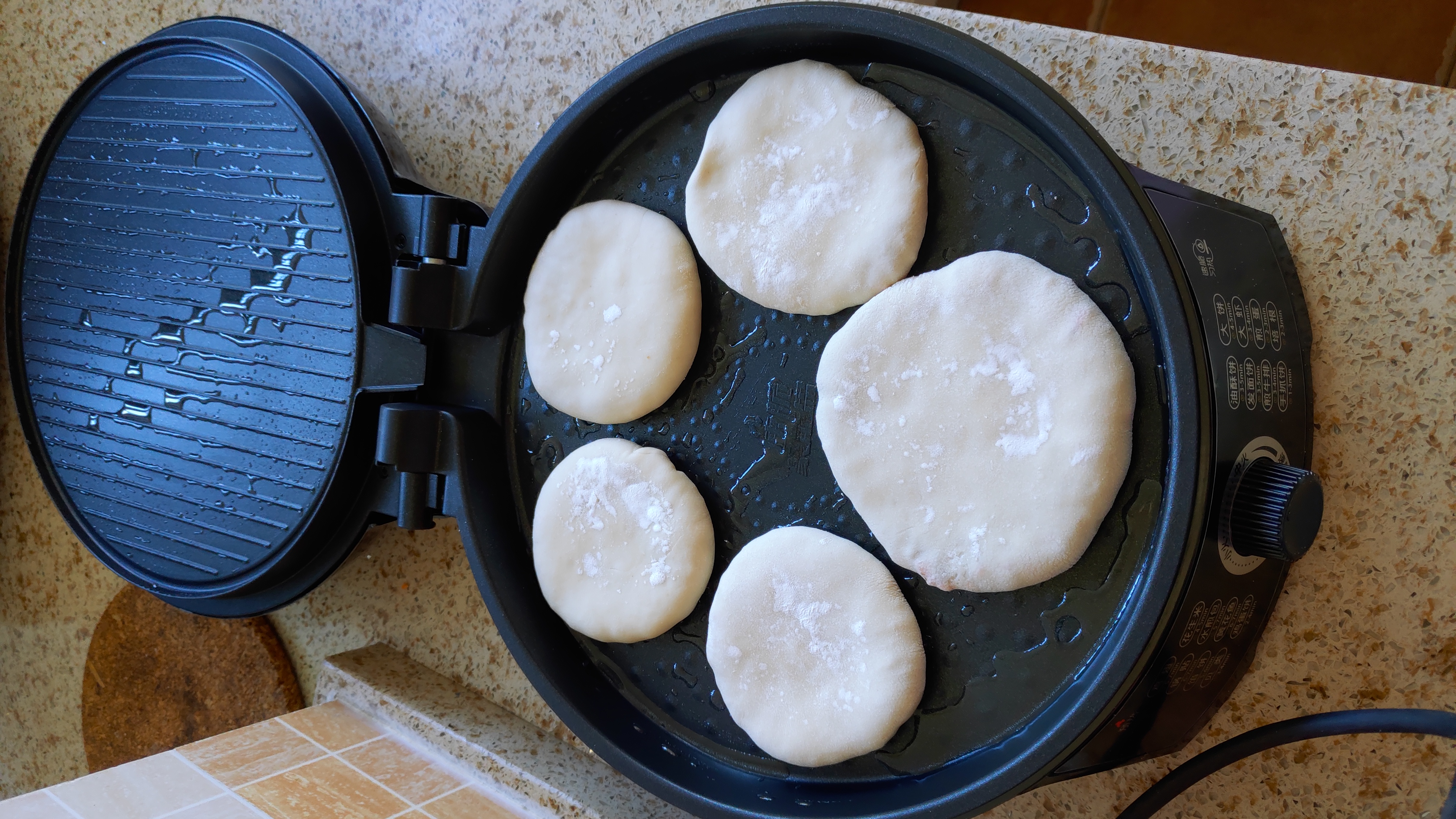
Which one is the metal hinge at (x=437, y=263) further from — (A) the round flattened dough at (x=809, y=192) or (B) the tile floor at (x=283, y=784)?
(B) the tile floor at (x=283, y=784)

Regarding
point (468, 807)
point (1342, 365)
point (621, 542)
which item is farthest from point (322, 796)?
point (1342, 365)

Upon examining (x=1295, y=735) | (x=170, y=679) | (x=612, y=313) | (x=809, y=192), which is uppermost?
(x=809, y=192)

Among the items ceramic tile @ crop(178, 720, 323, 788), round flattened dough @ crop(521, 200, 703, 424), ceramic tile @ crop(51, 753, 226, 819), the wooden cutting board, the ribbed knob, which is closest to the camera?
the ribbed knob

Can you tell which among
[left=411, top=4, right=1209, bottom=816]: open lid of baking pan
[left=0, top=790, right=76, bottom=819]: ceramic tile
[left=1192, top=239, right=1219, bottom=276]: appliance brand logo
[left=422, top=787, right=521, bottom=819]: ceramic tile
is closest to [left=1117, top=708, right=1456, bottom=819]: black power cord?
[left=411, top=4, right=1209, bottom=816]: open lid of baking pan

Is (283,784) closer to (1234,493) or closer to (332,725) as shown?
(332,725)

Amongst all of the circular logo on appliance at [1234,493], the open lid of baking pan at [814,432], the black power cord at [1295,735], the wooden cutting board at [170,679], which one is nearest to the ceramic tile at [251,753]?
the wooden cutting board at [170,679]

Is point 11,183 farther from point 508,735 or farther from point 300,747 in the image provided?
point 508,735

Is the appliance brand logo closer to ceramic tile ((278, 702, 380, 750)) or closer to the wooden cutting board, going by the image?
ceramic tile ((278, 702, 380, 750))

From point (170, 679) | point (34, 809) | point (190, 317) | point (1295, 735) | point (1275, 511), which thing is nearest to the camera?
point (1275, 511)
